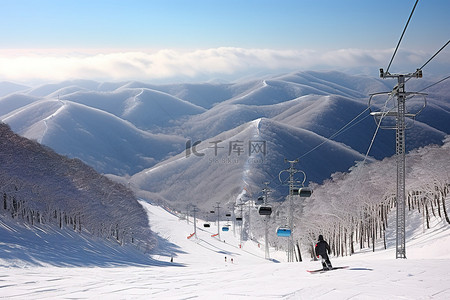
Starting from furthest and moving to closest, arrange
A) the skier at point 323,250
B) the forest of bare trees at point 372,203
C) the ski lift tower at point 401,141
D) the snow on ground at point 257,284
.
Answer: the forest of bare trees at point 372,203
the ski lift tower at point 401,141
the skier at point 323,250
the snow on ground at point 257,284

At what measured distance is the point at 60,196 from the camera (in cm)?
4934

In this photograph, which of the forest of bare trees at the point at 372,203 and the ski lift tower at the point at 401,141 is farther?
the forest of bare trees at the point at 372,203

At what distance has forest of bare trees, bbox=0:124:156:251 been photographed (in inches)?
1763

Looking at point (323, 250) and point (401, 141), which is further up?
point (401, 141)

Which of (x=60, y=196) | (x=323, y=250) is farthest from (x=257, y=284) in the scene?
(x=60, y=196)

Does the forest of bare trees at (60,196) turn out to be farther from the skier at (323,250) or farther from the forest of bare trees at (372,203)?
the skier at (323,250)

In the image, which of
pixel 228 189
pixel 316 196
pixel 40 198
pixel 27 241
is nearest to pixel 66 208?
pixel 40 198

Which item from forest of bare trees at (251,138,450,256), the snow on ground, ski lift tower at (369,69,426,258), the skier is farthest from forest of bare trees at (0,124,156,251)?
ski lift tower at (369,69,426,258)

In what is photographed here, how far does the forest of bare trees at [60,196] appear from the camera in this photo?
44781 mm

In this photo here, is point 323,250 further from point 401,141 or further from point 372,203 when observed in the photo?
point 372,203

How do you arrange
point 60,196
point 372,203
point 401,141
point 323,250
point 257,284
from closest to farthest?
1. point 257,284
2. point 323,250
3. point 401,141
4. point 60,196
5. point 372,203

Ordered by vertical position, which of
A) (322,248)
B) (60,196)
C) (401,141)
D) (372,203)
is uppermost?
(401,141)

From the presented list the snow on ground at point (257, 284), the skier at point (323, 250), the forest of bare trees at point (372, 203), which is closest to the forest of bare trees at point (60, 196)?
the snow on ground at point (257, 284)

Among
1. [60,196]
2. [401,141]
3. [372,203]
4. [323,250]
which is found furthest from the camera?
[372,203]
